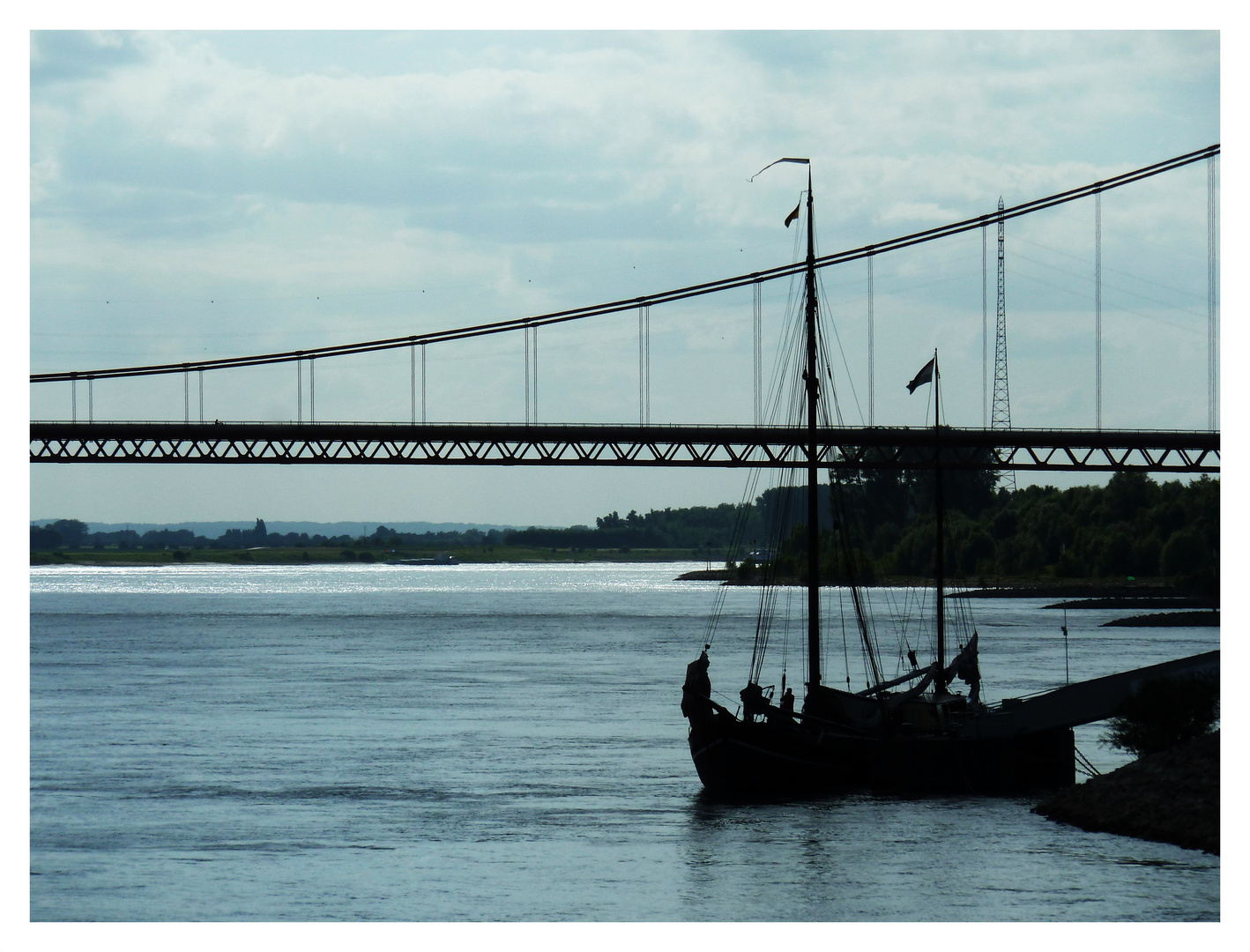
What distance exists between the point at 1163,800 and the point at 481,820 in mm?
10973

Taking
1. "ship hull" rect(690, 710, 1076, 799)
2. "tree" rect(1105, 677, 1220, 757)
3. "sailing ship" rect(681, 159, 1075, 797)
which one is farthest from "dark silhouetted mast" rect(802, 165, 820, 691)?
"tree" rect(1105, 677, 1220, 757)

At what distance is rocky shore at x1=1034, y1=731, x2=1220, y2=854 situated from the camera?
2238cm

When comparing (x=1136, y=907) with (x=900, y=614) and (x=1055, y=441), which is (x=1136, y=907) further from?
(x=900, y=614)

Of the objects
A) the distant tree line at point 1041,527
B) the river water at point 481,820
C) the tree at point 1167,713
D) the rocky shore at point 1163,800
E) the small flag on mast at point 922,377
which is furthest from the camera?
the distant tree line at point 1041,527

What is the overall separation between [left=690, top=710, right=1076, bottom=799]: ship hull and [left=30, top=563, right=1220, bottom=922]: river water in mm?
784

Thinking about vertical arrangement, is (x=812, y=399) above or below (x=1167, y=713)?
above

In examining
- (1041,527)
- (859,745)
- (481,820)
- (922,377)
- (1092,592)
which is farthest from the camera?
(1092,592)

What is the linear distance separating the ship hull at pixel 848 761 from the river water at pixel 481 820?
30.9 inches

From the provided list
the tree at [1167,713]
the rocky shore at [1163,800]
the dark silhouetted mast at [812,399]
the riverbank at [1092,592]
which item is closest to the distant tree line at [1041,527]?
the riverbank at [1092,592]

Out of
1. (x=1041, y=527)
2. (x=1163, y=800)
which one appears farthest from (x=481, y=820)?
(x=1041, y=527)

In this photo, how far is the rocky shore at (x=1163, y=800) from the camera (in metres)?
22.4

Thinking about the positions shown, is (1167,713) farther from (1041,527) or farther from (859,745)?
(1041,527)

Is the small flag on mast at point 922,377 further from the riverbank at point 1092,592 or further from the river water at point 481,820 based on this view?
the riverbank at point 1092,592

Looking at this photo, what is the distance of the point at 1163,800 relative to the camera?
2334 cm
